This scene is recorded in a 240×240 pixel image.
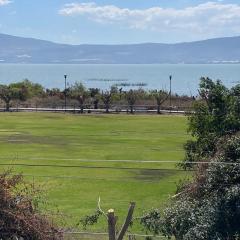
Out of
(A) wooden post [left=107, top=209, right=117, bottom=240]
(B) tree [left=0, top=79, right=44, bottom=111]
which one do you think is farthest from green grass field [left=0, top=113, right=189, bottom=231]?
(B) tree [left=0, top=79, right=44, bottom=111]

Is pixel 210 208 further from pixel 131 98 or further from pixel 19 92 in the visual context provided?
pixel 19 92

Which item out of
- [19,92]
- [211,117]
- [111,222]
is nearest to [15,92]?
[19,92]

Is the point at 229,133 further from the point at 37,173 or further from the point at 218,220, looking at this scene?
the point at 37,173

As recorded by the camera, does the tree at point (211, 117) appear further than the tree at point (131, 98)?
No

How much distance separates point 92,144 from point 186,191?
2531 cm

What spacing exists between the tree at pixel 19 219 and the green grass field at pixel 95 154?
360 centimetres

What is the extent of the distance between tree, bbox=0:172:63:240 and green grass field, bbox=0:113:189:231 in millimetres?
3603

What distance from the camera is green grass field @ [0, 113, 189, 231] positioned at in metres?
22.4

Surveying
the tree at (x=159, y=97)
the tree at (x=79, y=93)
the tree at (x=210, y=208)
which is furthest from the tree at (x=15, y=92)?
the tree at (x=210, y=208)

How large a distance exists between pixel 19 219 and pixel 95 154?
78.2 ft

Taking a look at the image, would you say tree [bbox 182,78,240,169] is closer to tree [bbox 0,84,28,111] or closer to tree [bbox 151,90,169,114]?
tree [bbox 151,90,169,114]

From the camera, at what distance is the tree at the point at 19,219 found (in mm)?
9289

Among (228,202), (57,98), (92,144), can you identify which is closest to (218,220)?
(228,202)

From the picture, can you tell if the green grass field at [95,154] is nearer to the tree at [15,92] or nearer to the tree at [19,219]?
the tree at [19,219]
